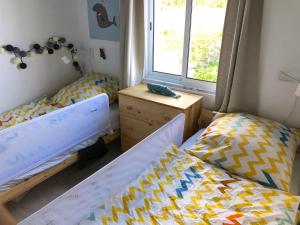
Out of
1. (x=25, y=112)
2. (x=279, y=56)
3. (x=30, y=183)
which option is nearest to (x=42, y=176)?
(x=30, y=183)

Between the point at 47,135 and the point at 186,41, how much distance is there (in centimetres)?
150

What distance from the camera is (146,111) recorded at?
2.13 metres

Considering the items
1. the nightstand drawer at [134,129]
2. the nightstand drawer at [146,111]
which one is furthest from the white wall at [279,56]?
the nightstand drawer at [134,129]

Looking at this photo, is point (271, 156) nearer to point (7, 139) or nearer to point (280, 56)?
point (280, 56)

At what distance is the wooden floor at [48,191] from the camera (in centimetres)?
190

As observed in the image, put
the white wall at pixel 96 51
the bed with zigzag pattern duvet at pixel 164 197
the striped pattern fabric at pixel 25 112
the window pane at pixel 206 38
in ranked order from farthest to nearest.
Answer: the white wall at pixel 96 51 < the striped pattern fabric at pixel 25 112 < the window pane at pixel 206 38 < the bed with zigzag pattern duvet at pixel 164 197

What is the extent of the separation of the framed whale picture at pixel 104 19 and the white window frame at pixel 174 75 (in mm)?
Result: 367

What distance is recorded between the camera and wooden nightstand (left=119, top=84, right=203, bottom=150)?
6.54ft

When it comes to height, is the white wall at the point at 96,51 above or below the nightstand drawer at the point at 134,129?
above

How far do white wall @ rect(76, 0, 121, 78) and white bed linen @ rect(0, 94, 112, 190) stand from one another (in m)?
0.74

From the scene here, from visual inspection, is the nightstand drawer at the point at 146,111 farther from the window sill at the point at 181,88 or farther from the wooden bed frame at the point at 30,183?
the wooden bed frame at the point at 30,183

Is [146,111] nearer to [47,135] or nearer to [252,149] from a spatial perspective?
[47,135]

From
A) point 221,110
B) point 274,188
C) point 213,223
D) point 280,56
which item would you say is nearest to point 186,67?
point 221,110

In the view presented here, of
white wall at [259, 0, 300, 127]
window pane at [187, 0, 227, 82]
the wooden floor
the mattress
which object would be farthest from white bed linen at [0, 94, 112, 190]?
white wall at [259, 0, 300, 127]
